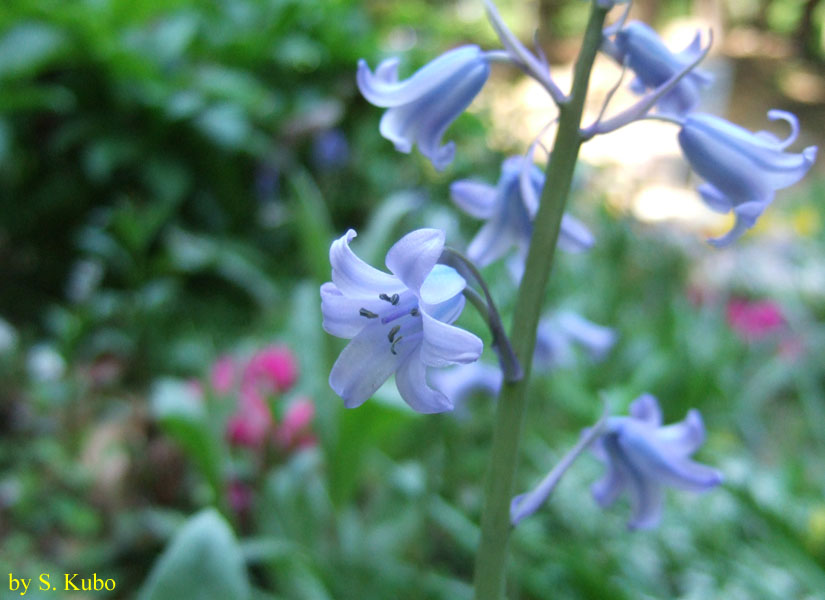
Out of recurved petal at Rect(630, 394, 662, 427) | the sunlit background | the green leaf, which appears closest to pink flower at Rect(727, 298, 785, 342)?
→ the sunlit background

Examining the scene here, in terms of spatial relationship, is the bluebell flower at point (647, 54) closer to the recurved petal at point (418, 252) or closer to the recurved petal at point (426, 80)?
the recurved petal at point (426, 80)

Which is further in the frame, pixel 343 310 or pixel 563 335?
pixel 563 335

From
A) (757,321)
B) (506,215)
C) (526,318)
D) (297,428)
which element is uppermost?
(757,321)

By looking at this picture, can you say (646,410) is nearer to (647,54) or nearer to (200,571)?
(647,54)

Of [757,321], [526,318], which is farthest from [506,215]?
[757,321]

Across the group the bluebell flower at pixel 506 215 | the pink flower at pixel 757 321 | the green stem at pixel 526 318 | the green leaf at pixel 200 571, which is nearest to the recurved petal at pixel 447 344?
the green stem at pixel 526 318

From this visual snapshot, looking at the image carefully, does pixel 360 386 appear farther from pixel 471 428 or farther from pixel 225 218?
pixel 225 218
